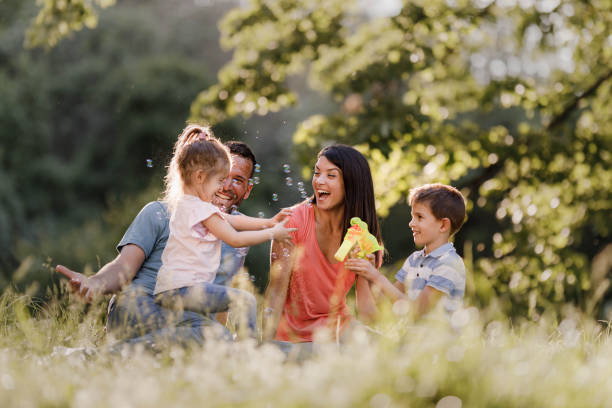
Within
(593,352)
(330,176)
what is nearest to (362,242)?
(330,176)

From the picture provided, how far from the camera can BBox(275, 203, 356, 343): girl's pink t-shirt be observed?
14.0 ft

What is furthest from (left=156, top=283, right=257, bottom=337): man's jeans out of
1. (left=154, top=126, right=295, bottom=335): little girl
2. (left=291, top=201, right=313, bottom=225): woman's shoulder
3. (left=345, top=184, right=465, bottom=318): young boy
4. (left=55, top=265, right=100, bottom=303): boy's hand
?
(left=291, top=201, right=313, bottom=225): woman's shoulder

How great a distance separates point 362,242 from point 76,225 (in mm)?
22788

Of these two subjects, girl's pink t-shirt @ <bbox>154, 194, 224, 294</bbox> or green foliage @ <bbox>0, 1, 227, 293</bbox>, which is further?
green foliage @ <bbox>0, 1, 227, 293</bbox>

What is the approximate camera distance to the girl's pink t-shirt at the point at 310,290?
169 inches

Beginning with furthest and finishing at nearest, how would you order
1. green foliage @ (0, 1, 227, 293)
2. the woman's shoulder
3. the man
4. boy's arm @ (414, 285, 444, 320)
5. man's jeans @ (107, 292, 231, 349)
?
green foliage @ (0, 1, 227, 293), the woman's shoulder, boy's arm @ (414, 285, 444, 320), the man, man's jeans @ (107, 292, 231, 349)

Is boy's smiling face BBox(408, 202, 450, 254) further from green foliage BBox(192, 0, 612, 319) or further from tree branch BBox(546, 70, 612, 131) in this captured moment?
tree branch BBox(546, 70, 612, 131)

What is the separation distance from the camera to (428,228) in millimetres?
4227

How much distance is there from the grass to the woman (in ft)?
3.48

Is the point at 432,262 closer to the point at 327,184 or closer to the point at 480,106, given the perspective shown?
the point at 327,184

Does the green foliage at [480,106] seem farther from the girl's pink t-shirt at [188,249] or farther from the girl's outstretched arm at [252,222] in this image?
the girl's pink t-shirt at [188,249]

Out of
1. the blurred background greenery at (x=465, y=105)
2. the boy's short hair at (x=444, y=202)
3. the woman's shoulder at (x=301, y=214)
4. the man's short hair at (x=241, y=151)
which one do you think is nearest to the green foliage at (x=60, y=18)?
the blurred background greenery at (x=465, y=105)

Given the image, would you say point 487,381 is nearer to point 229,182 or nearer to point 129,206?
point 229,182

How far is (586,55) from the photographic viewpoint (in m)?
8.50
